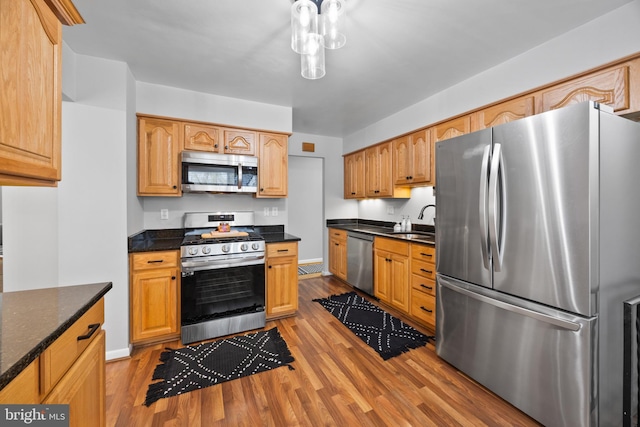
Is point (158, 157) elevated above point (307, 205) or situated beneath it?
elevated above

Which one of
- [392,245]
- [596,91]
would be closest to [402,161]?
[392,245]

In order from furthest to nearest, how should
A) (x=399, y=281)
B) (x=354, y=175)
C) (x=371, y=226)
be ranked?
1. (x=371, y=226)
2. (x=354, y=175)
3. (x=399, y=281)

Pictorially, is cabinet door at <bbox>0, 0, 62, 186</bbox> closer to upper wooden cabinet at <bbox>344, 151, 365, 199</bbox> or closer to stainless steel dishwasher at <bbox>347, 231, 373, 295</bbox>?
stainless steel dishwasher at <bbox>347, 231, 373, 295</bbox>

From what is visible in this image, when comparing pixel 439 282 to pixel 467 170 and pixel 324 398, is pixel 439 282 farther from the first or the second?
pixel 324 398

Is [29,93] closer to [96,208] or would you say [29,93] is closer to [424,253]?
[96,208]

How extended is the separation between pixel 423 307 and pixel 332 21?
2651 mm

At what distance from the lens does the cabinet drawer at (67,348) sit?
0.85 m

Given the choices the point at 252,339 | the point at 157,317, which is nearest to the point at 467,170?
the point at 252,339

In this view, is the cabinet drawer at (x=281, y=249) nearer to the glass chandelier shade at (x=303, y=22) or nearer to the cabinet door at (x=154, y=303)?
the cabinet door at (x=154, y=303)

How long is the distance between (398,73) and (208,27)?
1723 mm

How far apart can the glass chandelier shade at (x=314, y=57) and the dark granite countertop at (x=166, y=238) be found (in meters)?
1.78

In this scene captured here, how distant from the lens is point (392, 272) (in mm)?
3311

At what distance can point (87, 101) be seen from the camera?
2.27m

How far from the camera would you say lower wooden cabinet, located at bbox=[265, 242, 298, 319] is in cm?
302
